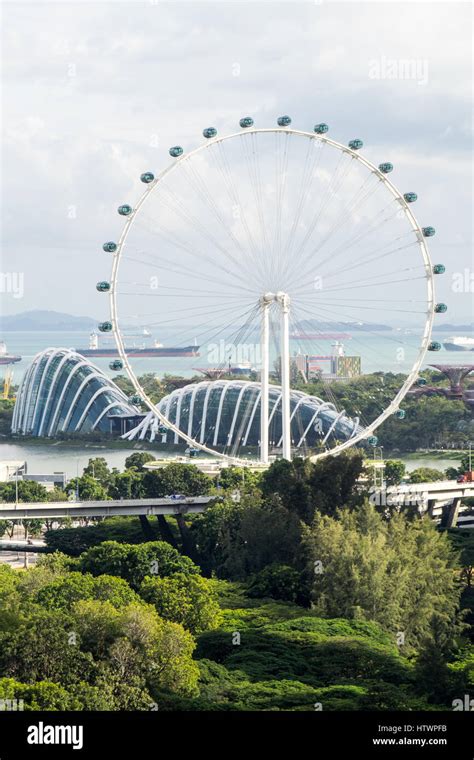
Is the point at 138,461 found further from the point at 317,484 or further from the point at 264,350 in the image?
the point at 317,484

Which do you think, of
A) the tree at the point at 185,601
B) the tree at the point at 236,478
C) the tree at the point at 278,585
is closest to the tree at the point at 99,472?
the tree at the point at 236,478

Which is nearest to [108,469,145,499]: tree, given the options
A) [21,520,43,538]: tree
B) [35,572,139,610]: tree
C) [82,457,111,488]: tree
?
[82,457,111,488]: tree

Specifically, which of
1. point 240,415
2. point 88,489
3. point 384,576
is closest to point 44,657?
point 384,576

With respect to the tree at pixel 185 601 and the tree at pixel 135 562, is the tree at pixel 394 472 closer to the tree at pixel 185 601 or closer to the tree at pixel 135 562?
the tree at pixel 135 562

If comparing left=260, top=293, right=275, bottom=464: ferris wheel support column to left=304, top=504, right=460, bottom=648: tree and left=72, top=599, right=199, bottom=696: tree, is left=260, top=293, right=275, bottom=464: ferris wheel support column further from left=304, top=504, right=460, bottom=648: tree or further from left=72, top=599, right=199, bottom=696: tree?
left=72, top=599, right=199, bottom=696: tree
